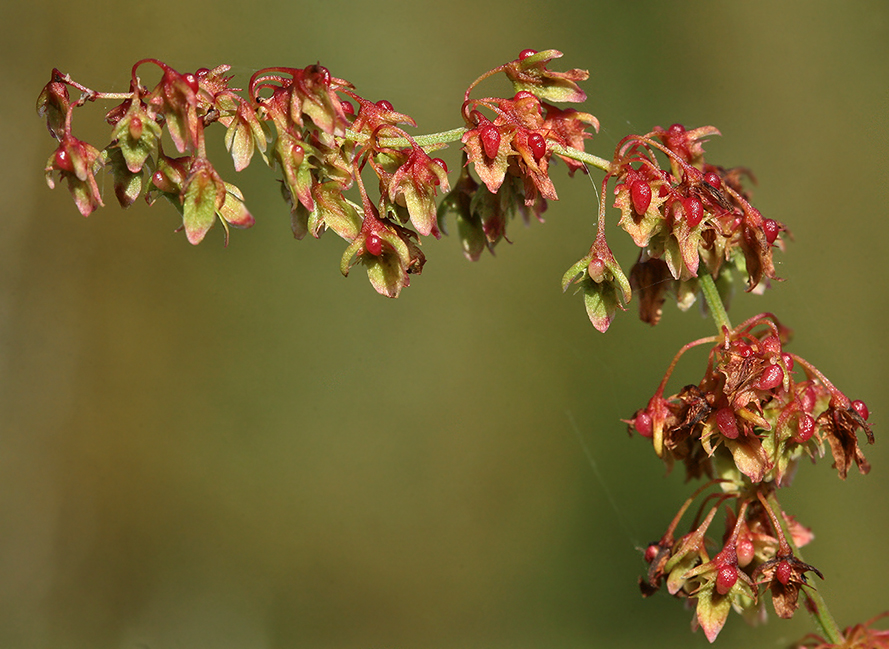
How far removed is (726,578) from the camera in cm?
114

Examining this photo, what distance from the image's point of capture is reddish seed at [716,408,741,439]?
1.07 metres

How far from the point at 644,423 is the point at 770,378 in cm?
20

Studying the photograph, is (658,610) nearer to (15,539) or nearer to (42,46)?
(15,539)

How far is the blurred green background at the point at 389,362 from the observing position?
4004mm

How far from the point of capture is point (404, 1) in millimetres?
4559

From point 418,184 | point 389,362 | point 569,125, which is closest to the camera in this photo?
point 418,184

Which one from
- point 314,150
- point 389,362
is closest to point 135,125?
point 314,150

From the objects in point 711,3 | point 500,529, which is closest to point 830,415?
point 500,529

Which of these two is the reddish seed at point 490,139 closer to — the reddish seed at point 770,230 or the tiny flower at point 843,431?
the reddish seed at point 770,230

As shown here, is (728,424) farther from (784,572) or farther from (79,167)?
(79,167)

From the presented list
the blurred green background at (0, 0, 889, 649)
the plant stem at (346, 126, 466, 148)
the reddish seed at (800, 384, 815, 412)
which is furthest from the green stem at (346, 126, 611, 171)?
the blurred green background at (0, 0, 889, 649)

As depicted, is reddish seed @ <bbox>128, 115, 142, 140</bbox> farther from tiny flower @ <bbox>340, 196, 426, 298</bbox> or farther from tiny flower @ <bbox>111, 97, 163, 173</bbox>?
tiny flower @ <bbox>340, 196, 426, 298</bbox>

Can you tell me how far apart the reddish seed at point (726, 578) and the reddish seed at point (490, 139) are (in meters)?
0.69

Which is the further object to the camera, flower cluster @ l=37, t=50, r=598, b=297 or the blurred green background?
the blurred green background
